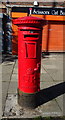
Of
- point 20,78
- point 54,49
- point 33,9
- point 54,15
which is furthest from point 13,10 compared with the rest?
point 20,78

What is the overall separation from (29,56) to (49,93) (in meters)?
1.65

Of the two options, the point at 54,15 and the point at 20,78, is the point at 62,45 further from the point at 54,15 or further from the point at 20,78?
the point at 20,78

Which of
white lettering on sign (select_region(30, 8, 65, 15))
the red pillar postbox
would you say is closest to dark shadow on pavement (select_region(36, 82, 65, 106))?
the red pillar postbox

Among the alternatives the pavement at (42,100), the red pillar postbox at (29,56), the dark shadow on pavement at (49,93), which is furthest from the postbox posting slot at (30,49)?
the pavement at (42,100)

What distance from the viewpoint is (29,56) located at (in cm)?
371

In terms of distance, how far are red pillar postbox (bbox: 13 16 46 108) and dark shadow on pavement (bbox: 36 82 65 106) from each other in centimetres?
28

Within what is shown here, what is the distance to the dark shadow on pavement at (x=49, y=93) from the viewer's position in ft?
13.7

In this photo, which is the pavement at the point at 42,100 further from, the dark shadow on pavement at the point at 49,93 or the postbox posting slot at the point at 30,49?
the postbox posting slot at the point at 30,49

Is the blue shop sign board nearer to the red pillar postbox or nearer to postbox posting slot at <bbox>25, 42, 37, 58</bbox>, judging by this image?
the red pillar postbox

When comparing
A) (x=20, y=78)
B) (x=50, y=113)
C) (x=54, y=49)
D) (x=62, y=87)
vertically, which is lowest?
(x=54, y=49)

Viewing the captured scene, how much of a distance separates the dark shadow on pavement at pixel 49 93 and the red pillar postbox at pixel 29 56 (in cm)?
28

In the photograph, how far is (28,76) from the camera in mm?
3805

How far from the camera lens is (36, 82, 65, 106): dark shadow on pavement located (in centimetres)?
418

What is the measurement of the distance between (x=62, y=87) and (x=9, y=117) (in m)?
2.45
